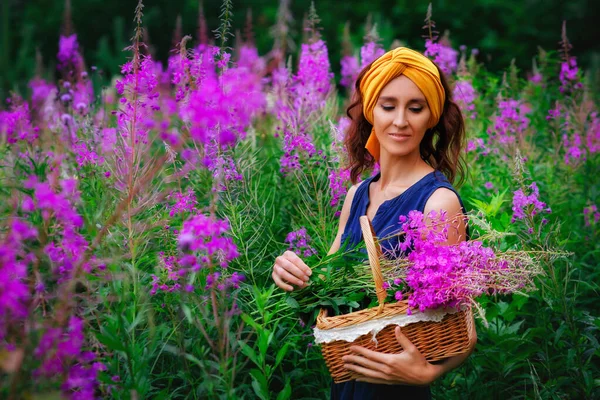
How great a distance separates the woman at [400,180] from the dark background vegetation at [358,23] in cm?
839

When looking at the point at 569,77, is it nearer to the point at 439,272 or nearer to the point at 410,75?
the point at 410,75

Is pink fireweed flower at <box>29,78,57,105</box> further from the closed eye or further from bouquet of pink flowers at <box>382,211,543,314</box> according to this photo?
bouquet of pink flowers at <box>382,211,543,314</box>

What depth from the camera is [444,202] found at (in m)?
2.30

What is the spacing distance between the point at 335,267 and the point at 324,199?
95cm

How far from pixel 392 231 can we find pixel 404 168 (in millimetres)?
347

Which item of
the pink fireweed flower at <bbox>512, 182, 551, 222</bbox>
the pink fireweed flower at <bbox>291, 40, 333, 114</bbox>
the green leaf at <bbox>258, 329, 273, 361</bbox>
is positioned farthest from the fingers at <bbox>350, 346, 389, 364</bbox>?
the pink fireweed flower at <bbox>291, 40, 333, 114</bbox>

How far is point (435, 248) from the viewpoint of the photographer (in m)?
2.04

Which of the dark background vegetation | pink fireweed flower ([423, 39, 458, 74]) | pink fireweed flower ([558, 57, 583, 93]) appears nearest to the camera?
pink fireweed flower ([423, 39, 458, 74])

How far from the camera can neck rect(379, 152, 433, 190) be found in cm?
254

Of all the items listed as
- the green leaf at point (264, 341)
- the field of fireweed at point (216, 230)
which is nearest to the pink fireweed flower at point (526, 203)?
the field of fireweed at point (216, 230)

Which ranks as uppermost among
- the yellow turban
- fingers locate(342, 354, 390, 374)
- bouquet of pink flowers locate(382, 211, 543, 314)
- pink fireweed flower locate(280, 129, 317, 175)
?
the yellow turban

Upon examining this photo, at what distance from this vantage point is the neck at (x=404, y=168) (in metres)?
2.54

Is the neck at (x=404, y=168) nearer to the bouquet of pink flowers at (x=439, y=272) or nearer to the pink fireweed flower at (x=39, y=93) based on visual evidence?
the bouquet of pink flowers at (x=439, y=272)

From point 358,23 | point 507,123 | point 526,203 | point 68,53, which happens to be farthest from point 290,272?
point 358,23
